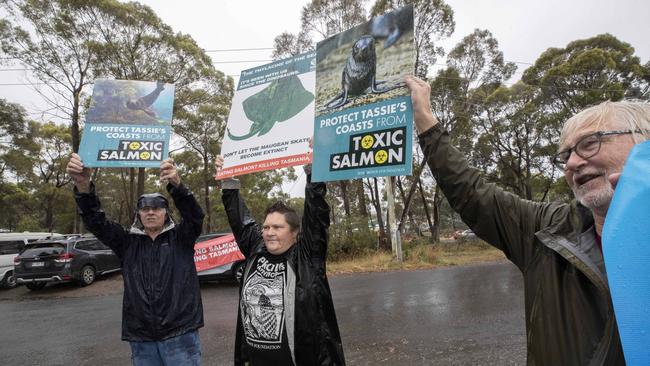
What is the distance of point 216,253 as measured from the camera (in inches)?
416

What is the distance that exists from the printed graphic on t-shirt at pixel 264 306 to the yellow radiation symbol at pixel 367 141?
963mm

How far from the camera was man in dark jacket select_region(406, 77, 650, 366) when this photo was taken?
1226mm

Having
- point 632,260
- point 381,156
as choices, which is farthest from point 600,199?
point 381,156

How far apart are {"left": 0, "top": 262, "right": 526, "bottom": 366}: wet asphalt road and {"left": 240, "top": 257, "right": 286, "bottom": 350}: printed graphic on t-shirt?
8.17ft

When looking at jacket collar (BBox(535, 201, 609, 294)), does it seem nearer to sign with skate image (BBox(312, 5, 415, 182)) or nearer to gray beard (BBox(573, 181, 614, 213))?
gray beard (BBox(573, 181, 614, 213))

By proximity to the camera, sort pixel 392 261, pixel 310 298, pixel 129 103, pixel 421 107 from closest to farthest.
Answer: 1. pixel 421 107
2. pixel 310 298
3. pixel 129 103
4. pixel 392 261

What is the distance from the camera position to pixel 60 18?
542 inches

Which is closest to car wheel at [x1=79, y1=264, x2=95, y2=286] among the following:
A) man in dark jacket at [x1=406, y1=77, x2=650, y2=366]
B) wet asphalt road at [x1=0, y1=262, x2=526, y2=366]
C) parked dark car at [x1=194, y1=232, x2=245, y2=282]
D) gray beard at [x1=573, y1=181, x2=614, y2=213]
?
wet asphalt road at [x1=0, y1=262, x2=526, y2=366]

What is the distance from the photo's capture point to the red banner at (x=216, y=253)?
34.4 ft

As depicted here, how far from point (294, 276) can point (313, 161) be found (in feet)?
2.75

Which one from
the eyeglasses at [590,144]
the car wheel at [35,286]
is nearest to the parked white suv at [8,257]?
the car wheel at [35,286]

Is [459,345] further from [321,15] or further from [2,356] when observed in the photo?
[321,15]

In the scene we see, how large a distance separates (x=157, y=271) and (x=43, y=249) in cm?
1137

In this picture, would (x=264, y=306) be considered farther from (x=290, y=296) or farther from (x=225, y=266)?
(x=225, y=266)
